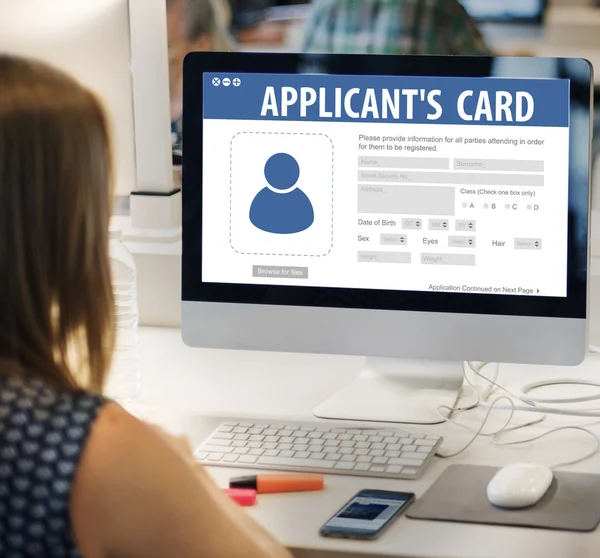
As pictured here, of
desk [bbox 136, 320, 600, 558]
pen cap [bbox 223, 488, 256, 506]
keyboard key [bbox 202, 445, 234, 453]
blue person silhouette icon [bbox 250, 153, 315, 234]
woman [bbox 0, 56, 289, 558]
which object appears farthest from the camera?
blue person silhouette icon [bbox 250, 153, 315, 234]

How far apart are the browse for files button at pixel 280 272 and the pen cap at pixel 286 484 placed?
30cm

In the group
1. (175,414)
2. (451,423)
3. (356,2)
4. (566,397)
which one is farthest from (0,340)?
(356,2)

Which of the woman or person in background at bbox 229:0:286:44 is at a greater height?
person in background at bbox 229:0:286:44

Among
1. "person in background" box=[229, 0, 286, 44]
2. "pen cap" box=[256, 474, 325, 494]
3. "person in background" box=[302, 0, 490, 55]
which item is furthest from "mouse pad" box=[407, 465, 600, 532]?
"person in background" box=[229, 0, 286, 44]

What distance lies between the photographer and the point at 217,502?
2.76ft

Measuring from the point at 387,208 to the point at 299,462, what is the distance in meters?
0.33

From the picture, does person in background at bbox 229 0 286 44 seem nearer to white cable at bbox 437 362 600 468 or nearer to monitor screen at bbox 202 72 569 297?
monitor screen at bbox 202 72 569 297

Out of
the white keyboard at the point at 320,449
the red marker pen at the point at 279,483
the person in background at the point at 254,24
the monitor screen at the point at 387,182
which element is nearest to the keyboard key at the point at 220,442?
the white keyboard at the point at 320,449

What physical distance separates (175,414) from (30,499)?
55cm

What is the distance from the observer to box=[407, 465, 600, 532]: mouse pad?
1.01 m

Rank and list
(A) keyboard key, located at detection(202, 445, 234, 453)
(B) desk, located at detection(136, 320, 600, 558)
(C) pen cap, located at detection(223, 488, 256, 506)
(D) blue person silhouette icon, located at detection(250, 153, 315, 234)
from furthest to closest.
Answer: (D) blue person silhouette icon, located at detection(250, 153, 315, 234), (A) keyboard key, located at detection(202, 445, 234, 453), (C) pen cap, located at detection(223, 488, 256, 506), (B) desk, located at detection(136, 320, 600, 558)

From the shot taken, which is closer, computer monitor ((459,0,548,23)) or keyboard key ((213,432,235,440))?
keyboard key ((213,432,235,440))

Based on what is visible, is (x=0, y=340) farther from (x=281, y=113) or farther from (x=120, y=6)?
(x=120, y=6)

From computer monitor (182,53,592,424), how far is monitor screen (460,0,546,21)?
0.51m
